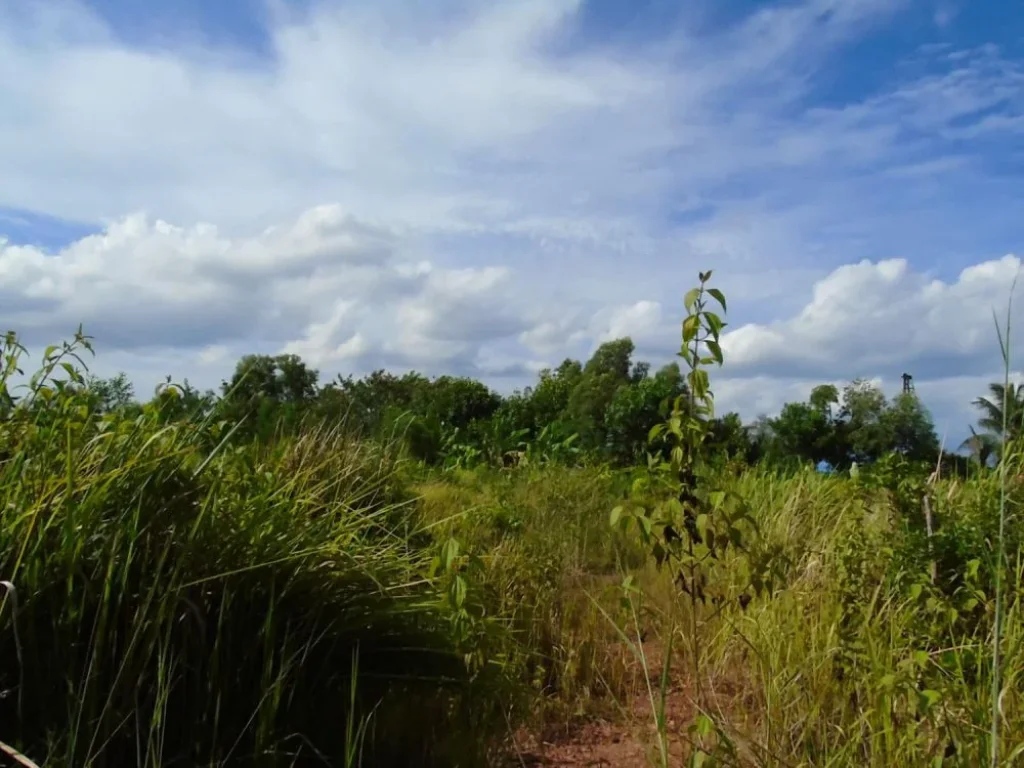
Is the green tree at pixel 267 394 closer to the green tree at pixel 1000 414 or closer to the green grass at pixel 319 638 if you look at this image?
the green grass at pixel 319 638

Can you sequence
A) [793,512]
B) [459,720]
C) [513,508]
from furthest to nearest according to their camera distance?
1. [513,508]
2. [793,512]
3. [459,720]

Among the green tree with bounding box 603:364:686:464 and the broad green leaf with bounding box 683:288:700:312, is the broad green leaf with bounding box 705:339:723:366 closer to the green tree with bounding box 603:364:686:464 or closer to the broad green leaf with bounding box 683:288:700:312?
the broad green leaf with bounding box 683:288:700:312

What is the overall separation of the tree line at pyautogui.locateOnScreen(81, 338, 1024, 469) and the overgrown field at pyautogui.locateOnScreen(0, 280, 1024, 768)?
1.07ft

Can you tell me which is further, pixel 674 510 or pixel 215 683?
pixel 674 510

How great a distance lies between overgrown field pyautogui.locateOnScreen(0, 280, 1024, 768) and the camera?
2176 mm

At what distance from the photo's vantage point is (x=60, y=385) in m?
2.74

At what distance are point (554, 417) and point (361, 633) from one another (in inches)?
477

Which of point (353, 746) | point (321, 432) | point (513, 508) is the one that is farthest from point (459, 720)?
point (513, 508)

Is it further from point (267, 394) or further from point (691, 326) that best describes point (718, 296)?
point (267, 394)

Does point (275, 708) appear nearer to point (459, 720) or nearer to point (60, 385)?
point (459, 720)

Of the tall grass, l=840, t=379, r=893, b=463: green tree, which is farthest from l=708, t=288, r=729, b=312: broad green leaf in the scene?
l=840, t=379, r=893, b=463: green tree

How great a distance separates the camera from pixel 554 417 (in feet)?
48.0

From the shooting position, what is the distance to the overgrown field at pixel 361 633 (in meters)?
2.18

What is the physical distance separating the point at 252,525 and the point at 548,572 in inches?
97.4
